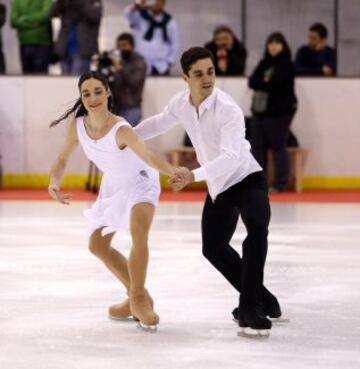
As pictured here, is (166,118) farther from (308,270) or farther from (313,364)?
(308,270)

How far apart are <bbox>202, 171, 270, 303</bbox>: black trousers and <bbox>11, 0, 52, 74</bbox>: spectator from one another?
8.58 meters

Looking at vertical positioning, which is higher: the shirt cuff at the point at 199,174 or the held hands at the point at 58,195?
the shirt cuff at the point at 199,174

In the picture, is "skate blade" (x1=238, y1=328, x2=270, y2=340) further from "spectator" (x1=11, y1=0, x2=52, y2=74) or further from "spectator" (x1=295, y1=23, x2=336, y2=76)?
"spectator" (x1=295, y1=23, x2=336, y2=76)

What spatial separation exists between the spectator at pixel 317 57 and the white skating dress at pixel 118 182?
8.72 m

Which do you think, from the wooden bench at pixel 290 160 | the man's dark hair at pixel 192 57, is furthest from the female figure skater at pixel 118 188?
the wooden bench at pixel 290 160

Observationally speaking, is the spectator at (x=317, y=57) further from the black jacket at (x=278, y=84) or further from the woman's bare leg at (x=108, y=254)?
the woman's bare leg at (x=108, y=254)

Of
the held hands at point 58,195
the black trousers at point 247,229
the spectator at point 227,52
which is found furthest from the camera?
the spectator at point 227,52

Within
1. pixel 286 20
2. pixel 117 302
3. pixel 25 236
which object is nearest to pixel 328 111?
pixel 286 20

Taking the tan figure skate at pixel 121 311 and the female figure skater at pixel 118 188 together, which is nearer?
the female figure skater at pixel 118 188

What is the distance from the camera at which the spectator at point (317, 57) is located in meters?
14.1

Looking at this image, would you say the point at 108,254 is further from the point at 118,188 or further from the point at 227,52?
the point at 227,52

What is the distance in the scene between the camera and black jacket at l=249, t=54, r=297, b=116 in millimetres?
13273

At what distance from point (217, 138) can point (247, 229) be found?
0.41 meters

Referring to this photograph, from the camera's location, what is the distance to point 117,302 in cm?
636
